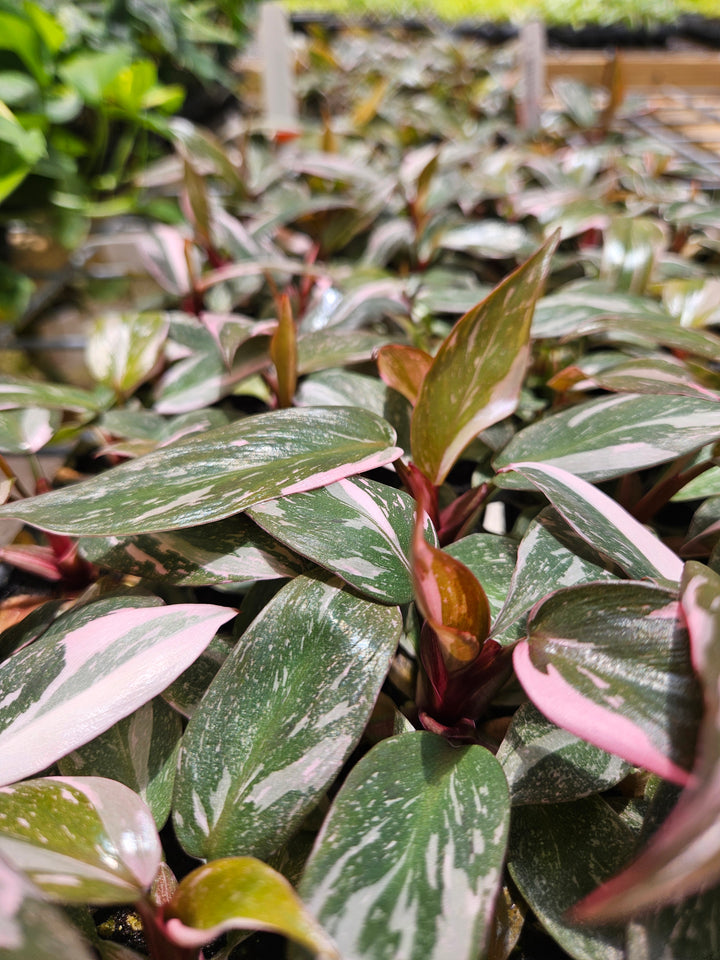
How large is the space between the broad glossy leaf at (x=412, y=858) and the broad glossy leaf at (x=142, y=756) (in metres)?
0.11

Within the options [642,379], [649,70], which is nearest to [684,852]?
[642,379]

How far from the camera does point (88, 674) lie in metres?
0.33

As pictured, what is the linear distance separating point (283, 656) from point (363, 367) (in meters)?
0.37

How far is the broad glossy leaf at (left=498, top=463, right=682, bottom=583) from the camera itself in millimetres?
339

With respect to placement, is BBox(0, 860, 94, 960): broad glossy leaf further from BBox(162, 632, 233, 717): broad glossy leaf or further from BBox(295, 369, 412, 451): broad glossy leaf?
BBox(295, 369, 412, 451): broad glossy leaf

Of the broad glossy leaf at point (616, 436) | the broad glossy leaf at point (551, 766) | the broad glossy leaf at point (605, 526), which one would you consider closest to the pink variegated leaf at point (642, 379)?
the broad glossy leaf at point (616, 436)

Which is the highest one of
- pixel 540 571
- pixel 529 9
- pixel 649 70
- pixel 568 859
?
pixel 529 9

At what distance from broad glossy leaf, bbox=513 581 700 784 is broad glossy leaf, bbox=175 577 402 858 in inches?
3.1

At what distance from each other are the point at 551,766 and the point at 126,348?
592 mm

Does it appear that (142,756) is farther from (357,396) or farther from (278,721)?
(357,396)

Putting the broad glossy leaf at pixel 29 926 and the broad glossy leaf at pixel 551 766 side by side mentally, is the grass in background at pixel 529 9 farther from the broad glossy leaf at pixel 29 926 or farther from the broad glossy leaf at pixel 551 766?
the broad glossy leaf at pixel 29 926

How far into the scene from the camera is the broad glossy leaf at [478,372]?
0.37 m

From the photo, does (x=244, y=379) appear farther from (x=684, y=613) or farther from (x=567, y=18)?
(x=567, y=18)

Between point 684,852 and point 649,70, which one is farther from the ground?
point 649,70
